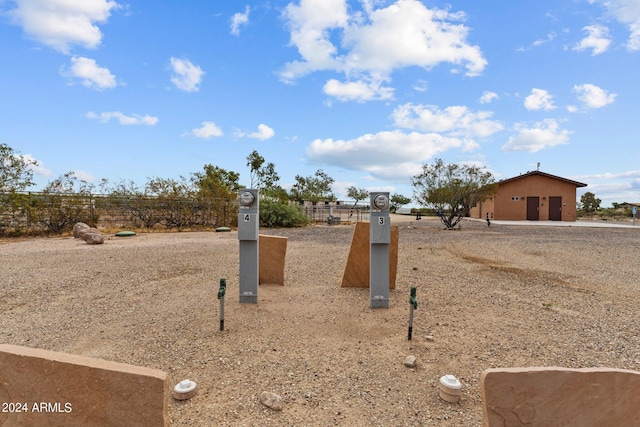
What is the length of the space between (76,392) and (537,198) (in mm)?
30490

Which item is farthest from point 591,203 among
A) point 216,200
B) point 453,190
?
point 216,200

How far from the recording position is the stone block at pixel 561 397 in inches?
69.9

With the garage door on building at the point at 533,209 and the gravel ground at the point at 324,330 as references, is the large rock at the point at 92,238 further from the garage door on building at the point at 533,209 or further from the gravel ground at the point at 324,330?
the garage door on building at the point at 533,209

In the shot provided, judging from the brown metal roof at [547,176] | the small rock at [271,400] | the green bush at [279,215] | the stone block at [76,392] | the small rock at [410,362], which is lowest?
the small rock at [271,400]

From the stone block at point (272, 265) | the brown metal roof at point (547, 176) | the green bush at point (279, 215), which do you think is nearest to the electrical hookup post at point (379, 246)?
the stone block at point (272, 265)

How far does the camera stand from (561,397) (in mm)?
1789

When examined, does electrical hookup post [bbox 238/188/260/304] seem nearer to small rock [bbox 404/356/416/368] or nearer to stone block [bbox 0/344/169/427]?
small rock [bbox 404/356/416/368]

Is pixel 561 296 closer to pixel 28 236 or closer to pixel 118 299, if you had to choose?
pixel 118 299

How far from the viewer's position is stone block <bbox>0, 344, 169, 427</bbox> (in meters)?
1.77

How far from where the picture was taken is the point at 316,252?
29.8ft

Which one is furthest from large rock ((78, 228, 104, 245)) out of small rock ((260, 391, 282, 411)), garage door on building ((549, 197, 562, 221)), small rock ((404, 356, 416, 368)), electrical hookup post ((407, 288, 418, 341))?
garage door on building ((549, 197, 562, 221))

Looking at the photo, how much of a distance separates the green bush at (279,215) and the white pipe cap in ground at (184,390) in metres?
15.2

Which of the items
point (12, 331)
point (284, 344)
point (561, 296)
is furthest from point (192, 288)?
point (561, 296)

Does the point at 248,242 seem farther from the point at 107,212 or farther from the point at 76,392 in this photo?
the point at 107,212
